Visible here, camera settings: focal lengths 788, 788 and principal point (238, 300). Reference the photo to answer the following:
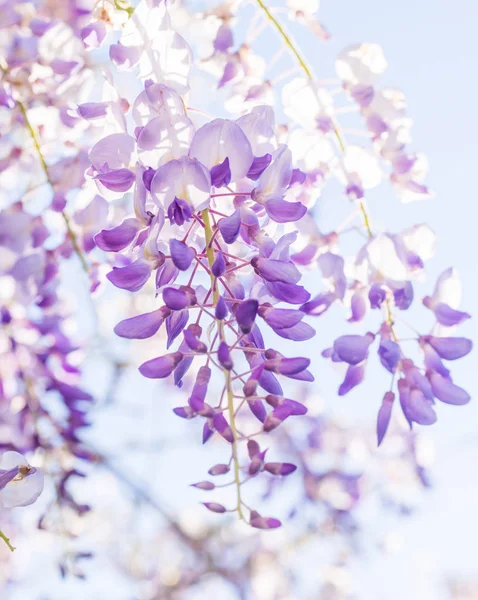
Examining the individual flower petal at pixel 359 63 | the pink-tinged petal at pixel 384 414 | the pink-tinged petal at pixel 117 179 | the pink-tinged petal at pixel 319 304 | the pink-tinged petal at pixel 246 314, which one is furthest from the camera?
the individual flower petal at pixel 359 63

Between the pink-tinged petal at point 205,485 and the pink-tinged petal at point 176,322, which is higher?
the pink-tinged petal at point 176,322

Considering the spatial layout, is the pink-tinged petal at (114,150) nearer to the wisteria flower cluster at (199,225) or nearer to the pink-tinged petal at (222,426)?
the wisteria flower cluster at (199,225)

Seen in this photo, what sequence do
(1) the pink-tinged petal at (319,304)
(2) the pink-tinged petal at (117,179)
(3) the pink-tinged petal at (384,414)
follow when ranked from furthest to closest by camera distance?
(1) the pink-tinged petal at (319,304)
(3) the pink-tinged petal at (384,414)
(2) the pink-tinged petal at (117,179)

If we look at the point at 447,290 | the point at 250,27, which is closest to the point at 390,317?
the point at 447,290

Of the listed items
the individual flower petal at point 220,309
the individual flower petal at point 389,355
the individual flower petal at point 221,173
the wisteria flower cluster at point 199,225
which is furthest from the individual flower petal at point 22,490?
the individual flower petal at point 389,355

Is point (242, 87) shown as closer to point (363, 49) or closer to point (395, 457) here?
Answer: point (363, 49)

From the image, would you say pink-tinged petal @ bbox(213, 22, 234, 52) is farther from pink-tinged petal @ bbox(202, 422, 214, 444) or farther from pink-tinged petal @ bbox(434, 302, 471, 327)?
pink-tinged petal @ bbox(202, 422, 214, 444)

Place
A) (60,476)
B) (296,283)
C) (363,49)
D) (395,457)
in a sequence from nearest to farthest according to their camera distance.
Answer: (296,283) → (363,49) → (60,476) → (395,457)

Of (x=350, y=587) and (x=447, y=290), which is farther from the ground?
(x=447, y=290)
